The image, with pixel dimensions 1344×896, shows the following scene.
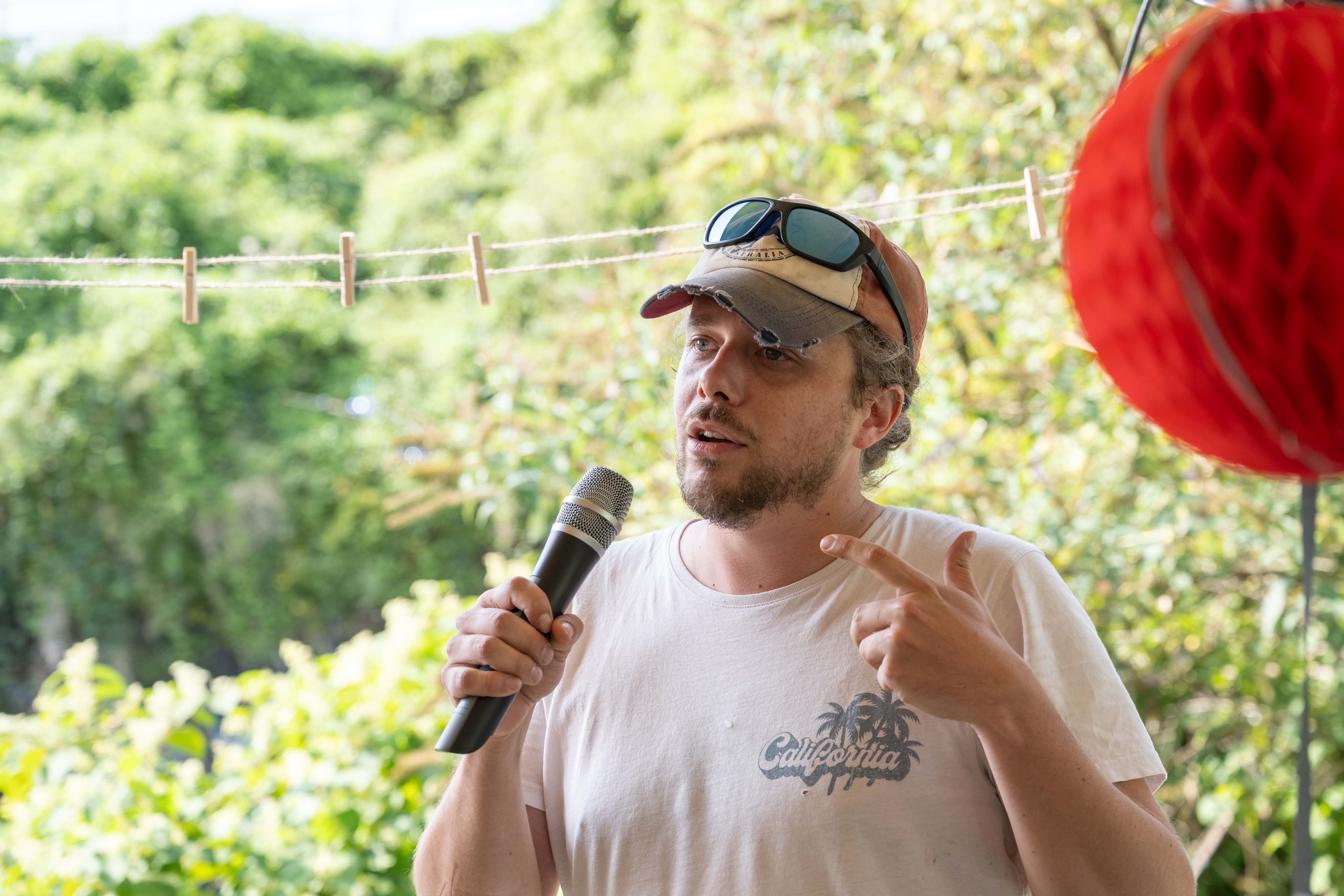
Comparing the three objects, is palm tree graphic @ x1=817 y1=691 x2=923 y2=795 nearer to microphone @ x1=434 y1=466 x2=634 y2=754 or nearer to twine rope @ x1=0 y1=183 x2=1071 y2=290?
microphone @ x1=434 y1=466 x2=634 y2=754

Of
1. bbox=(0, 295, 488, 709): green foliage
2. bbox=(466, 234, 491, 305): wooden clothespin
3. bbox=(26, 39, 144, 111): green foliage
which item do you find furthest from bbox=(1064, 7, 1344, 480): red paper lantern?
bbox=(26, 39, 144, 111): green foliage

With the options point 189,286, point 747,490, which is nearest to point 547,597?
point 747,490

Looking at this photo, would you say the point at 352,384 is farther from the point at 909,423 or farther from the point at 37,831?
the point at 909,423

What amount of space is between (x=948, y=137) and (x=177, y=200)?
8.44 meters

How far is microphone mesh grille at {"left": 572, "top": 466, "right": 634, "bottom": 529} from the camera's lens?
1131mm

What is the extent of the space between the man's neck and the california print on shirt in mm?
179

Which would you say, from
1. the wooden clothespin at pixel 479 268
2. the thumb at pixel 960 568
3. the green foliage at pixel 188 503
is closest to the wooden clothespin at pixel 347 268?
the wooden clothespin at pixel 479 268

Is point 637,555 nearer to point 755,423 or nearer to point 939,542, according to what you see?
point 755,423

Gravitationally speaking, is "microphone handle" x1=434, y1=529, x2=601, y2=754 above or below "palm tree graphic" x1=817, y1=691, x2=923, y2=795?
above

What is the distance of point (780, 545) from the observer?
1229mm

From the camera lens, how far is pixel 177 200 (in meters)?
9.23

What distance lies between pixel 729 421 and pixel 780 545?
17 cm

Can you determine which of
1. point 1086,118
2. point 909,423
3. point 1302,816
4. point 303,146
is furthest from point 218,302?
point 1302,816

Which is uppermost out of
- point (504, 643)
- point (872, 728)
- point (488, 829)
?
point (504, 643)
